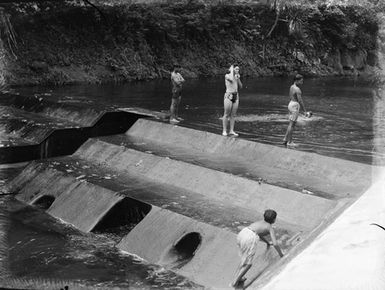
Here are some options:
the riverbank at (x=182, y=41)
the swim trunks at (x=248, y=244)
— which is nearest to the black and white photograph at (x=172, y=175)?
the swim trunks at (x=248, y=244)

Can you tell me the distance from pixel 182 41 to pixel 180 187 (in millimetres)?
22969

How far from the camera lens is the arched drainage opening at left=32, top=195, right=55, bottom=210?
13320 millimetres

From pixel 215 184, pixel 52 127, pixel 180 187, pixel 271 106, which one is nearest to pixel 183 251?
pixel 215 184

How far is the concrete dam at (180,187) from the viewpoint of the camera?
936 centimetres

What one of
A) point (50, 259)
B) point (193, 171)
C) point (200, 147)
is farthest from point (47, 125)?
point (50, 259)

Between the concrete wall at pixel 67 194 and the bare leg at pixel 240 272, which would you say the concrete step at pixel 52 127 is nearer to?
the concrete wall at pixel 67 194

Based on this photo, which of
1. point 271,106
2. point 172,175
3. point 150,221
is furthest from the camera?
point 271,106

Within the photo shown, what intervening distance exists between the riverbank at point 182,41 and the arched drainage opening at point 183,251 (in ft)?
59.6

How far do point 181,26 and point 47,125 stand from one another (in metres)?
17.6

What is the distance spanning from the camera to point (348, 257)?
5688 millimetres

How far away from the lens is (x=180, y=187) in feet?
40.0

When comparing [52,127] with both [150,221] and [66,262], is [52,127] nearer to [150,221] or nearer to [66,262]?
[150,221]

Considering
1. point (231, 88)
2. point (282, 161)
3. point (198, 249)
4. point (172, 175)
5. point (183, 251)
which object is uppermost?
point (231, 88)

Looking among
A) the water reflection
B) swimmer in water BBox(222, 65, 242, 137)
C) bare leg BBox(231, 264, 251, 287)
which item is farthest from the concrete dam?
swimmer in water BBox(222, 65, 242, 137)
